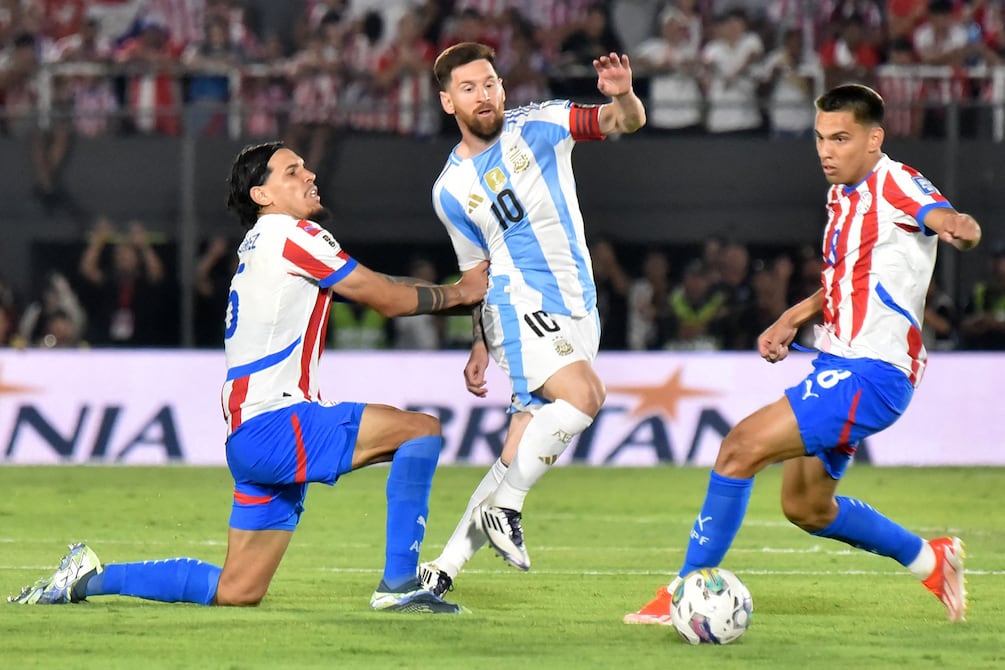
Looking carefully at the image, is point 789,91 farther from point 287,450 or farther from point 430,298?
point 287,450

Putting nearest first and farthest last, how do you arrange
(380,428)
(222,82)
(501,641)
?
(501,641) → (380,428) → (222,82)

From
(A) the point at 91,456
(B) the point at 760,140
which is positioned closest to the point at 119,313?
(A) the point at 91,456

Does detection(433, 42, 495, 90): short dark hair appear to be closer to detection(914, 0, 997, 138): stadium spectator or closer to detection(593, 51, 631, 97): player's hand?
detection(593, 51, 631, 97): player's hand

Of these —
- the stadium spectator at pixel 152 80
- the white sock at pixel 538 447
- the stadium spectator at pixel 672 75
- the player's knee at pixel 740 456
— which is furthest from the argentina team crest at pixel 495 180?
the stadium spectator at pixel 152 80

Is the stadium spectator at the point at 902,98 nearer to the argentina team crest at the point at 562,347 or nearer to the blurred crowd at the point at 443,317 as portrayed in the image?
the blurred crowd at the point at 443,317

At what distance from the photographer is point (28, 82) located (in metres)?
16.0

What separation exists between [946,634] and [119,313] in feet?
32.8

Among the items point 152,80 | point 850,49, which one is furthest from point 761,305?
point 152,80

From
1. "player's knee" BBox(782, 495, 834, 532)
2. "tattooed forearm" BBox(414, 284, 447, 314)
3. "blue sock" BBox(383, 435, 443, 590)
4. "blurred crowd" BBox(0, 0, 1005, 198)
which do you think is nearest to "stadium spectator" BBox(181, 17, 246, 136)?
"blurred crowd" BBox(0, 0, 1005, 198)

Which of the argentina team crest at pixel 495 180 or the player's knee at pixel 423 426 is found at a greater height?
the argentina team crest at pixel 495 180

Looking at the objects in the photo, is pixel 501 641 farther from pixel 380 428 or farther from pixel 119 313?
pixel 119 313

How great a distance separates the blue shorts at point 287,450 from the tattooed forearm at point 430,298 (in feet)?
1.49

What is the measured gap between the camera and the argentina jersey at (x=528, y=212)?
6852 millimetres

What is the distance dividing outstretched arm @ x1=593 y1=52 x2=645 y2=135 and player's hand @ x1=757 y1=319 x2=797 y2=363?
3.14 ft
